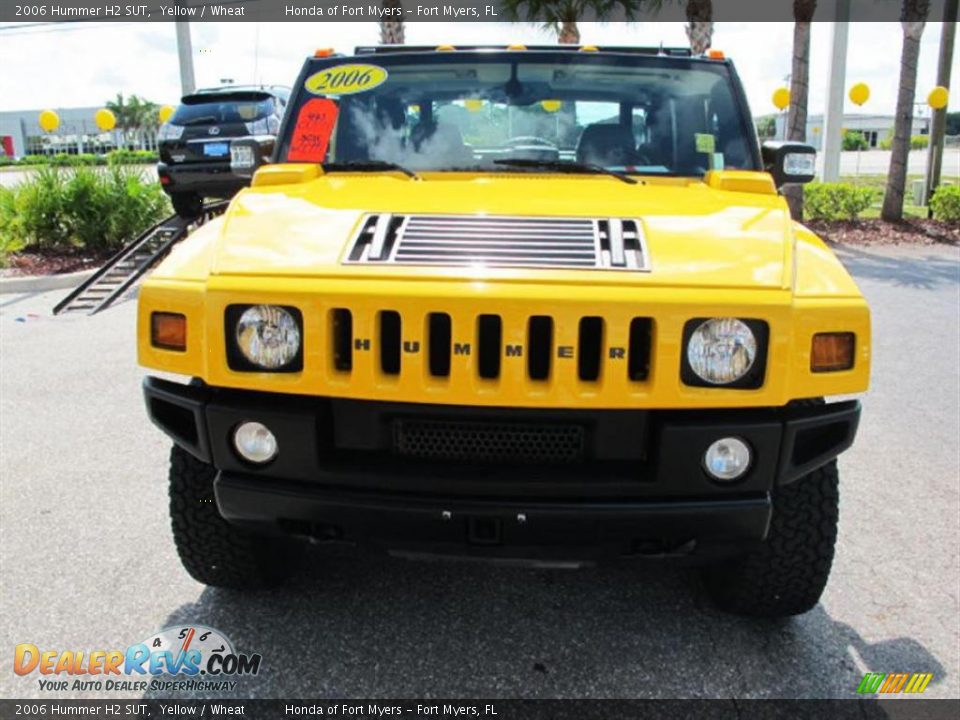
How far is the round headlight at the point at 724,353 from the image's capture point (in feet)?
6.90

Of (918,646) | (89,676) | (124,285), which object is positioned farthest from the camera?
(124,285)

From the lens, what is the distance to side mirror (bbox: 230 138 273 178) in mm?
3584

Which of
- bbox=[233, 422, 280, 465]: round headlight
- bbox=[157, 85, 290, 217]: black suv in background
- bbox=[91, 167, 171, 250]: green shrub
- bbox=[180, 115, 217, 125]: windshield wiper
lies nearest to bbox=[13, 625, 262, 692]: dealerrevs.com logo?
bbox=[233, 422, 280, 465]: round headlight

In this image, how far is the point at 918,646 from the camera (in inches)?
106

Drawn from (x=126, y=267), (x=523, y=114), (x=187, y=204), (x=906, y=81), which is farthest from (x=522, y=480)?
(x=906, y=81)

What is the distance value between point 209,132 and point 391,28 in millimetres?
6737

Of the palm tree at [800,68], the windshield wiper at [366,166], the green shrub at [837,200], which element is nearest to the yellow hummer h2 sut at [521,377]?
the windshield wiper at [366,166]

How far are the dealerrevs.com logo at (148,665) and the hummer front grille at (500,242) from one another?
137cm

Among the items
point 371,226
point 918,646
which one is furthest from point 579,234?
point 918,646

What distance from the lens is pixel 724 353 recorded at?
83.0 inches

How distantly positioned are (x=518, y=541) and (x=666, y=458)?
0.46 m

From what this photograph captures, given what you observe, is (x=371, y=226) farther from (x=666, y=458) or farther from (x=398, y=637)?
(x=398, y=637)

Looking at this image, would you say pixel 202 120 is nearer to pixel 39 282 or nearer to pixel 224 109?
pixel 224 109

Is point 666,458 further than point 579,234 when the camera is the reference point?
No
